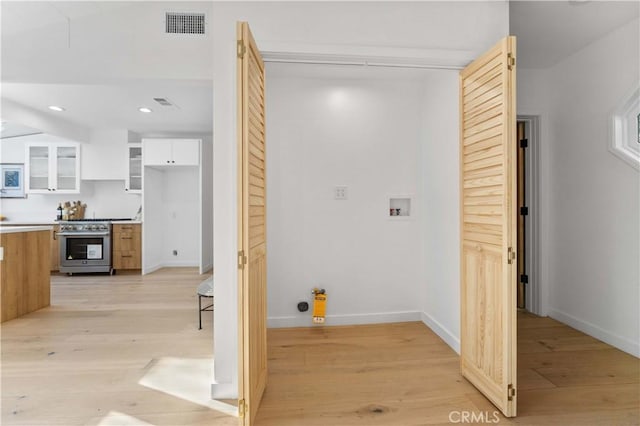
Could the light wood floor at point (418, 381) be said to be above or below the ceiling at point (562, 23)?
below

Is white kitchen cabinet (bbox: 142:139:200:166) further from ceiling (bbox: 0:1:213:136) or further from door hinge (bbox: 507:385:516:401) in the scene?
door hinge (bbox: 507:385:516:401)

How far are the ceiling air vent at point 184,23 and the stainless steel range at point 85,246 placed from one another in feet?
13.4

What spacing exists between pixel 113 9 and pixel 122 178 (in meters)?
4.02

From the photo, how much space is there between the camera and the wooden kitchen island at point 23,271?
3.50m

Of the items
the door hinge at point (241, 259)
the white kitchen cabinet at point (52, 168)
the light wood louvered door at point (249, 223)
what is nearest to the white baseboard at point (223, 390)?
the light wood louvered door at point (249, 223)

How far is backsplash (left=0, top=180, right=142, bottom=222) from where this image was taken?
609 cm

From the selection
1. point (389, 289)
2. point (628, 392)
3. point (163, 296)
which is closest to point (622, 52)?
point (628, 392)

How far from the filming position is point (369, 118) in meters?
3.25

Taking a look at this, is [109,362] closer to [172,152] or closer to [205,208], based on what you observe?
[205,208]

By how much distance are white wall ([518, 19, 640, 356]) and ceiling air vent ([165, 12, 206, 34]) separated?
307 centimetres

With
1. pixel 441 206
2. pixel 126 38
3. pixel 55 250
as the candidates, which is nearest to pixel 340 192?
pixel 441 206

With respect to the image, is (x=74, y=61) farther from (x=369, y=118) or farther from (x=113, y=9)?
(x=369, y=118)

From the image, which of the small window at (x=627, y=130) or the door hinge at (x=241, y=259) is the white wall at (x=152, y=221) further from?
the small window at (x=627, y=130)

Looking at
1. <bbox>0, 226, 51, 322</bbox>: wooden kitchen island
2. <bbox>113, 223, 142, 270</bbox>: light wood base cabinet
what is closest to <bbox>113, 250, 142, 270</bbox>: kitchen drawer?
<bbox>113, 223, 142, 270</bbox>: light wood base cabinet
